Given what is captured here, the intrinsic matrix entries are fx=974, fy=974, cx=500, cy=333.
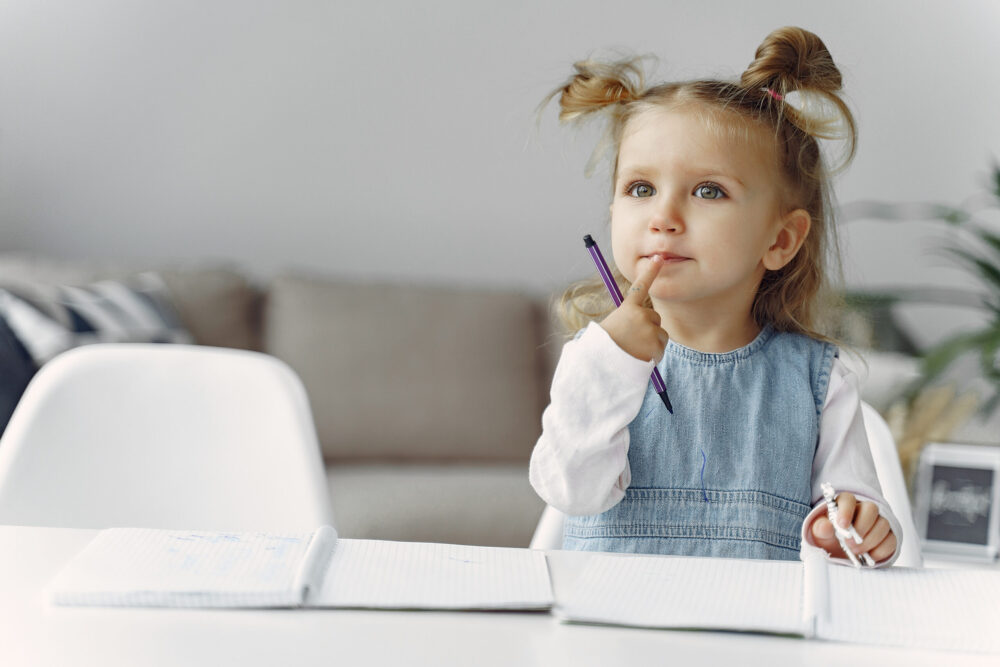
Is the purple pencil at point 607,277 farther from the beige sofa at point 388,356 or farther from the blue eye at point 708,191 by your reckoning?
the beige sofa at point 388,356

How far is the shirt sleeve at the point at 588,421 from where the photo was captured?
791 millimetres

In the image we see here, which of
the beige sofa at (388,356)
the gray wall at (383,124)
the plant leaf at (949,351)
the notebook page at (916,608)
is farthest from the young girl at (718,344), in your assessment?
the gray wall at (383,124)

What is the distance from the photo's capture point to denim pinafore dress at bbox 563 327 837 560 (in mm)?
914

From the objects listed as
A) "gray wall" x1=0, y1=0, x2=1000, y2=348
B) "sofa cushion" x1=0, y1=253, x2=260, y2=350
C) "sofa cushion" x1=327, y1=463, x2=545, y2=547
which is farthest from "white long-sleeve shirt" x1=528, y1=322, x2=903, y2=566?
"gray wall" x1=0, y1=0, x2=1000, y2=348

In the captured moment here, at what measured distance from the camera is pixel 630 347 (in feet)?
2.58

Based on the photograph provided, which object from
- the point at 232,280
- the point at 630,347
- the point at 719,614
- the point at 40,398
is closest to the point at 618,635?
the point at 719,614

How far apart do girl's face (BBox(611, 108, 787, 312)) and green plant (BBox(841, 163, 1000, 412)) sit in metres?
1.22

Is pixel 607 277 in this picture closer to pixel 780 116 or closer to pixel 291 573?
pixel 780 116

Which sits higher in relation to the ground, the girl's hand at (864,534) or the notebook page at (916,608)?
the notebook page at (916,608)

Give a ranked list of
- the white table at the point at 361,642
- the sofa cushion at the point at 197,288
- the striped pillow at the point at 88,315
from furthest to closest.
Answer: the sofa cushion at the point at 197,288 < the striped pillow at the point at 88,315 < the white table at the point at 361,642

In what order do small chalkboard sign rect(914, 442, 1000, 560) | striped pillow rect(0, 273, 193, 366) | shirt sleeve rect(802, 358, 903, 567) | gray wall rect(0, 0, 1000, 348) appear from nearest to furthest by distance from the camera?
1. shirt sleeve rect(802, 358, 903, 567)
2. small chalkboard sign rect(914, 442, 1000, 560)
3. striped pillow rect(0, 273, 193, 366)
4. gray wall rect(0, 0, 1000, 348)

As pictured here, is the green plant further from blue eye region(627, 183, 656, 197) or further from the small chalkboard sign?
blue eye region(627, 183, 656, 197)

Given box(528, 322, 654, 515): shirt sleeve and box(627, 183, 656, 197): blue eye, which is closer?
box(528, 322, 654, 515): shirt sleeve

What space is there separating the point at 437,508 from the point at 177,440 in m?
0.97
